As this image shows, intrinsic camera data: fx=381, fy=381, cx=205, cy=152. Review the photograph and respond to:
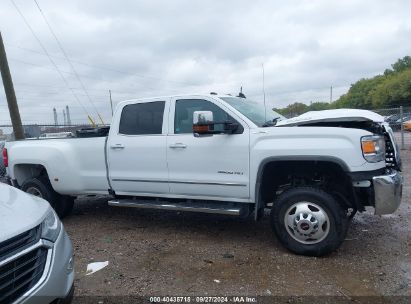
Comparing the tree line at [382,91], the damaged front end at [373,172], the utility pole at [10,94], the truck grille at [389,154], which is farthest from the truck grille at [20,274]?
the tree line at [382,91]

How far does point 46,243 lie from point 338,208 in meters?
2.94

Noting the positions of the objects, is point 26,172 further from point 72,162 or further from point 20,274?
point 20,274

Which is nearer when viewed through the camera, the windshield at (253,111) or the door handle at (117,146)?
the windshield at (253,111)

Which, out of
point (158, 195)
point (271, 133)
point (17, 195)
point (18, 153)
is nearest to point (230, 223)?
point (158, 195)

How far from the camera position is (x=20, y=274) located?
2.42 m

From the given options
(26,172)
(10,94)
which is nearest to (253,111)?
(26,172)

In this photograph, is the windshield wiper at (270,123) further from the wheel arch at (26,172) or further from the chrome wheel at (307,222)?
the wheel arch at (26,172)

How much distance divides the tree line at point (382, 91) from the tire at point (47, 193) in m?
46.0

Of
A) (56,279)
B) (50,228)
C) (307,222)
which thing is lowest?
(307,222)

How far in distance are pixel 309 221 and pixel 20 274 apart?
2.91 m

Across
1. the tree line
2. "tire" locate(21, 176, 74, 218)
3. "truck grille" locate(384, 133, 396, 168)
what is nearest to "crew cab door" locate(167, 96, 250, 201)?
"truck grille" locate(384, 133, 396, 168)

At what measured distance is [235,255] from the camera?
445 centimetres

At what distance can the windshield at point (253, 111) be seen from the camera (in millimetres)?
4879

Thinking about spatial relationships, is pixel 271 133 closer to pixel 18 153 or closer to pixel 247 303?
pixel 247 303
